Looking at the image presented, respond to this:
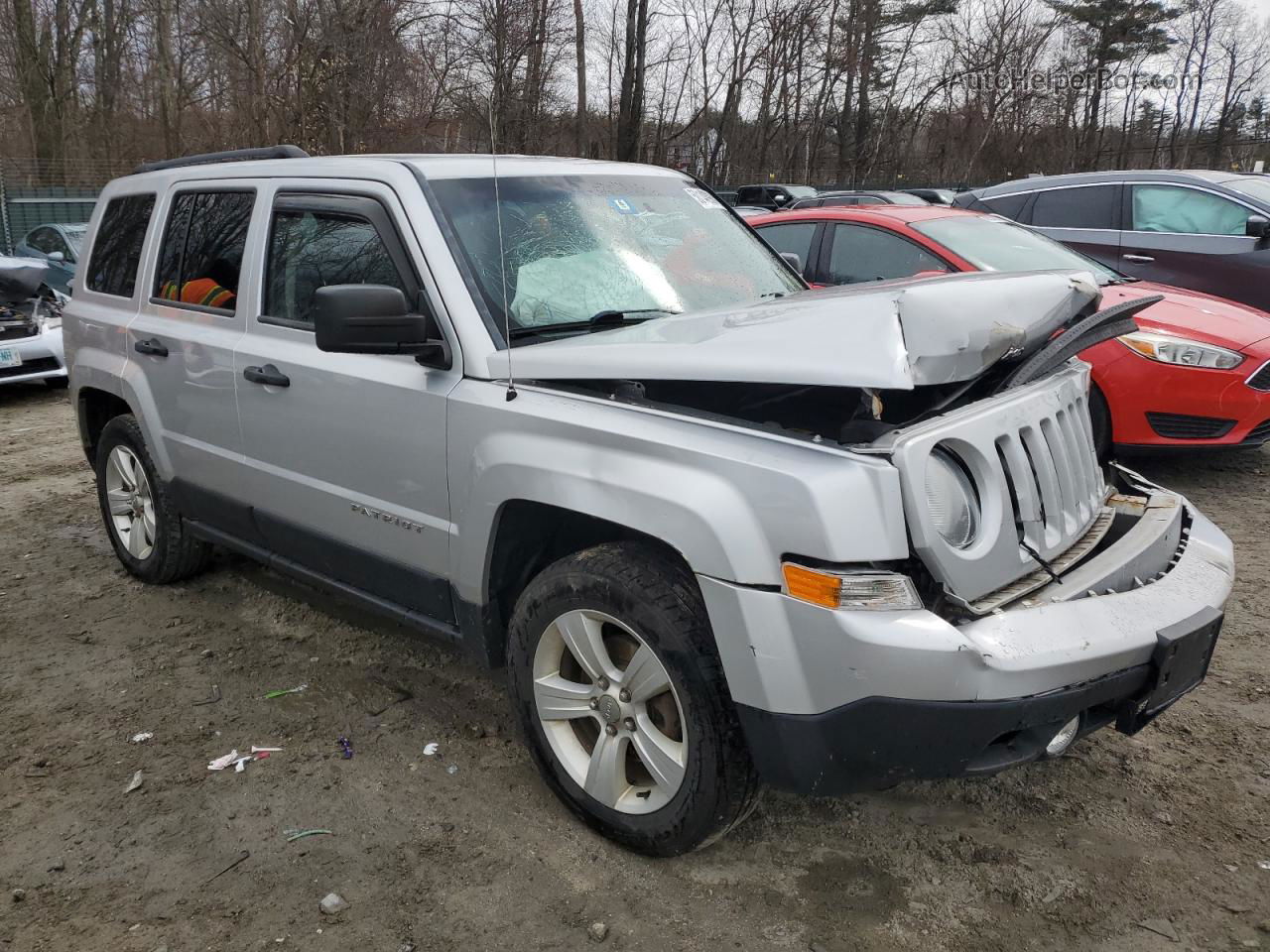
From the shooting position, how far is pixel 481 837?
296cm

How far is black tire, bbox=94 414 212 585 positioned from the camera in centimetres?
466

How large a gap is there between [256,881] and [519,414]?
4.81 feet

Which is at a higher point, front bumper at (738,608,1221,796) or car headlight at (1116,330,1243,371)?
car headlight at (1116,330,1243,371)

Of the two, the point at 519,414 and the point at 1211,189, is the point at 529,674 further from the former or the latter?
the point at 1211,189

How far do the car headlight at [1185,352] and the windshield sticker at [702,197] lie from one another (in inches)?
113

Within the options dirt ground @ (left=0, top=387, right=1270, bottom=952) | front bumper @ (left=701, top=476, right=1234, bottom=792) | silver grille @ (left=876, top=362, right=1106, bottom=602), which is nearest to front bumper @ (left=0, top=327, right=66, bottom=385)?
dirt ground @ (left=0, top=387, right=1270, bottom=952)

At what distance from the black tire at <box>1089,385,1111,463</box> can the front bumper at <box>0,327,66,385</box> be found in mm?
8806

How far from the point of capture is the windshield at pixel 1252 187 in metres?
8.64

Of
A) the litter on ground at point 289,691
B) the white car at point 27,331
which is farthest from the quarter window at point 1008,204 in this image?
the white car at point 27,331

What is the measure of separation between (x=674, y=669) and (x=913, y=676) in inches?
23.7

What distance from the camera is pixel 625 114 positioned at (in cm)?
2436

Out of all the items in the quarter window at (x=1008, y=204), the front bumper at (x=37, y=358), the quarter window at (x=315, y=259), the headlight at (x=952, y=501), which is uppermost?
the quarter window at (x=1008, y=204)

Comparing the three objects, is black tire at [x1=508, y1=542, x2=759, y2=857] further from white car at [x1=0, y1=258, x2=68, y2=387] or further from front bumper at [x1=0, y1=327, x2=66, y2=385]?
front bumper at [x1=0, y1=327, x2=66, y2=385]

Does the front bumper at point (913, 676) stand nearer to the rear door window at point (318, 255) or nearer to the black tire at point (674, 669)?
the black tire at point (674, 669)
